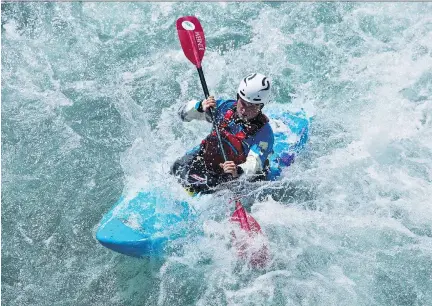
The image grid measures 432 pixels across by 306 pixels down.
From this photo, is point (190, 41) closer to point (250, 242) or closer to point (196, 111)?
point (196, 111)

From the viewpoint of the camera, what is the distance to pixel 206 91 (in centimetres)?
508

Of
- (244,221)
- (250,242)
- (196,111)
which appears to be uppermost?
(196,111)

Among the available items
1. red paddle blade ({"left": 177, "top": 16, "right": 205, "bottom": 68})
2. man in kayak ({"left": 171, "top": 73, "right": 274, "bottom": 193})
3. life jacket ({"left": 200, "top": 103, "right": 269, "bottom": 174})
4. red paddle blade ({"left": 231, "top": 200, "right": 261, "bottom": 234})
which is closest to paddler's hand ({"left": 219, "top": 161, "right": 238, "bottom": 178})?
man in kayak ({"left": 171, "top": 73, "right": 274, "bottom": 193})

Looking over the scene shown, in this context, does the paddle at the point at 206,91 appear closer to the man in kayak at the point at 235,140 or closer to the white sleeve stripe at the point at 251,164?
the man in kayak at the point at 235,140

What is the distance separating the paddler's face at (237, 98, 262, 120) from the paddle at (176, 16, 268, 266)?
269 millimetres

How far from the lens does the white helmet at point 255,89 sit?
4524 mm

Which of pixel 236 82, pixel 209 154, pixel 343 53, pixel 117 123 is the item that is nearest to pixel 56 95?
pixel 117 123

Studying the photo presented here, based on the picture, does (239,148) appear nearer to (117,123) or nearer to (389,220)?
(389,220)

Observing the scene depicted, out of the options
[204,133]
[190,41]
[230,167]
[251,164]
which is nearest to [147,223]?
[230,167]

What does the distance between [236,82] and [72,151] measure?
246 cm

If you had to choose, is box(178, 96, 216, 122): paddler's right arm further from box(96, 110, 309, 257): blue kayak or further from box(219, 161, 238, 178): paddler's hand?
box(96, 110, 309, 257): blue kayak

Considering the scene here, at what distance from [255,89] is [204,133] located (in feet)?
6.62

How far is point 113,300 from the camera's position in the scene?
5.14 m

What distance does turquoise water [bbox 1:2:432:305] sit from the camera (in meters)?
5.22
